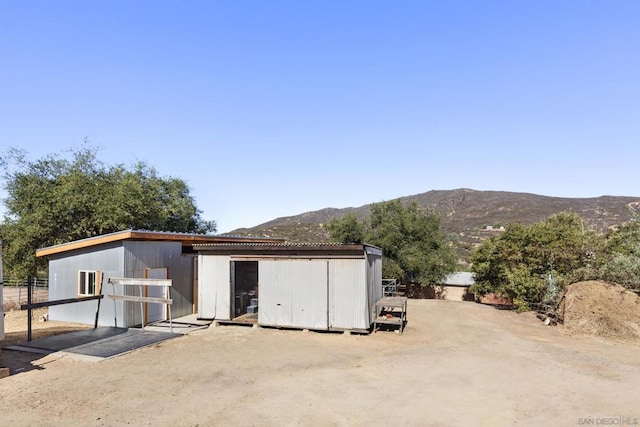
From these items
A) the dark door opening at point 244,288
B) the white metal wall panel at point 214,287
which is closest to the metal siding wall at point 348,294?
the dark door opening at point 244,288

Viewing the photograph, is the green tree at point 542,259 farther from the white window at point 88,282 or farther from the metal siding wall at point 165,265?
the white window at point 88,282

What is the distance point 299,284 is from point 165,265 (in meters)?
6.24

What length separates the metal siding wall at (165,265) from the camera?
1460 centimetres

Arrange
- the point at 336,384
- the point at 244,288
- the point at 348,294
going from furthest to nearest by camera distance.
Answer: the point at 244,288 → the point at 348,294 → the point at 336,384

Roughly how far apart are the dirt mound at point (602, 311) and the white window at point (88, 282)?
63.2ft

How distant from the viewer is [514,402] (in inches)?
296

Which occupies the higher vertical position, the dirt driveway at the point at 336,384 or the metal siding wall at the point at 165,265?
the metal siding wall at the point at 165,265

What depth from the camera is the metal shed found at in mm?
13695

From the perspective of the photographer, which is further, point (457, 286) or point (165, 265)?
point (457, 286)

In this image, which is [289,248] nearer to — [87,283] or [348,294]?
[348,294]

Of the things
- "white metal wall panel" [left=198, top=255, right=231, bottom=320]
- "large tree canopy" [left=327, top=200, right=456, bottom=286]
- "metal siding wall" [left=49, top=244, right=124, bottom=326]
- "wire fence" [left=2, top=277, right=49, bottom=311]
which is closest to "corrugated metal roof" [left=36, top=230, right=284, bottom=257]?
"metal siding wall" [left=49, top=244, right=124, bottom=326]

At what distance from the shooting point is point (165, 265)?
16219 mm

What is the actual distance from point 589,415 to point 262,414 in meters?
6.01

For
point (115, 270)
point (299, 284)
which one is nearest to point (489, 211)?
point (299, 284)
